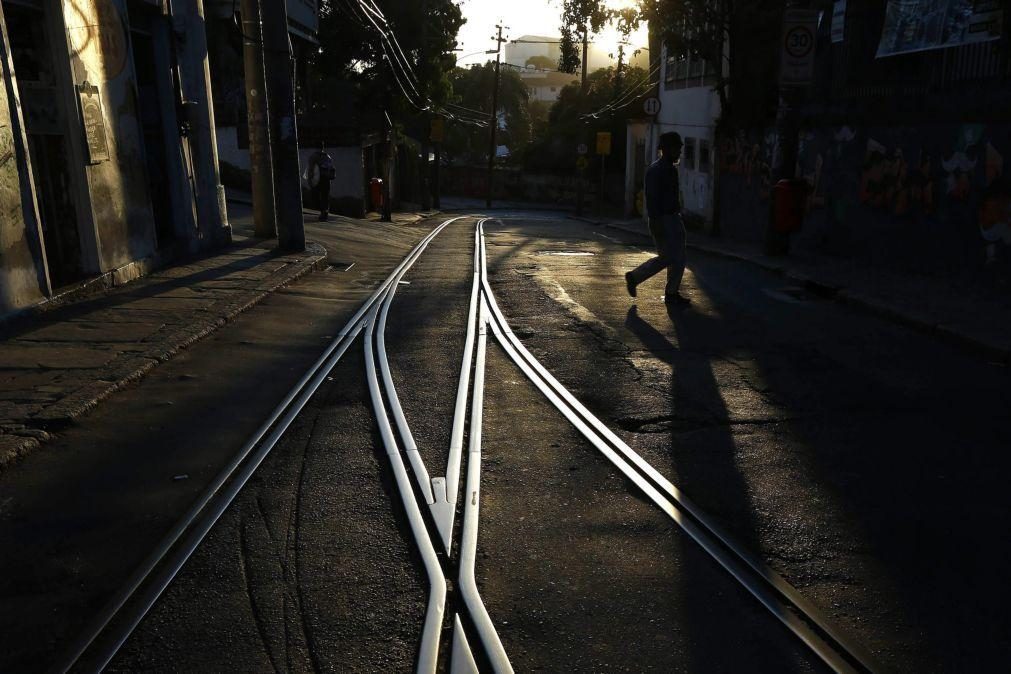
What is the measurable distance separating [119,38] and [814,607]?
35.4 feet

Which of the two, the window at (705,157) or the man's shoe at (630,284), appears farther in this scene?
the window at (705,157)

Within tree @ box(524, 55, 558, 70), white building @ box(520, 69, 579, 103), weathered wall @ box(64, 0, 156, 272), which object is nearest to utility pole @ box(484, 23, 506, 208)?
weathered wall @ box(64, 0, 156, 272)

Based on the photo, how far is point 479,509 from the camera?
4.24 meters

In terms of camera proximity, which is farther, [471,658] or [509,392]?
[509,392]

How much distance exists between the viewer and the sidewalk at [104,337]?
5590mm

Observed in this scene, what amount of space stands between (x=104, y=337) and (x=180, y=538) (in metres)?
4.37

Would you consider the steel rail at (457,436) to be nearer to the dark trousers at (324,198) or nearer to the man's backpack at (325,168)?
the man's backpack at (325,168)

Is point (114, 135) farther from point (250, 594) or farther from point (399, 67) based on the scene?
point (399, 67)

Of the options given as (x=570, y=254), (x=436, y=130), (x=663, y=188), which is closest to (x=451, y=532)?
(x=663, y=188)

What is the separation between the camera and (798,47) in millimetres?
13836

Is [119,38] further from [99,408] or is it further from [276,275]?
[99,408]

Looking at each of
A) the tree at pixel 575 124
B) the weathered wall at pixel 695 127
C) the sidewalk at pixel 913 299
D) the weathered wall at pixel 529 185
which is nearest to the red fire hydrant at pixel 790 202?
the sidewalk at pixel 913 299

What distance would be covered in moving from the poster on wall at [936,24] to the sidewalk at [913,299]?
3.16 meters

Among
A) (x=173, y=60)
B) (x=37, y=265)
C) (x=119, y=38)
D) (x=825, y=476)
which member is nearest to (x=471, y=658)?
(x=825, y=476)
